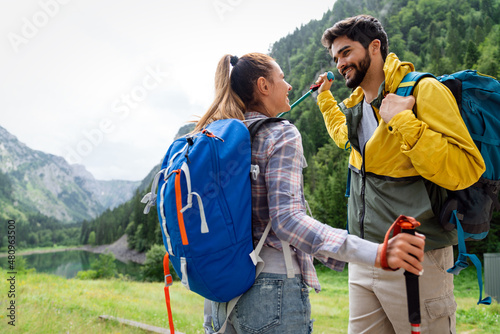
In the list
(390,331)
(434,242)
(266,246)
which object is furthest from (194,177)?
(390,331)

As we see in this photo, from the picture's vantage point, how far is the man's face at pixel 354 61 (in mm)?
2721

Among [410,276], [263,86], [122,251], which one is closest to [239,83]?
[263,86]

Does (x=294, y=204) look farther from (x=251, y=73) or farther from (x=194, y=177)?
(x=251, y=73)

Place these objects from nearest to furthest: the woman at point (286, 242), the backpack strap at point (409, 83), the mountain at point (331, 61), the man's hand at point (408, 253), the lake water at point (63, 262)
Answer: the man's hand at point (408, 253) → the woman at point (286, 242) → the backpack strap at point (409, 83) → the mountain at point (331, 61) → the lake water at point (63, 262)

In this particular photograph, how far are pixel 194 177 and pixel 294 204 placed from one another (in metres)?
0.48

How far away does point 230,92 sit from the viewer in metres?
1.97

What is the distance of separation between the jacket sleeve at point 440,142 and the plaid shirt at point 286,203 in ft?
2.40

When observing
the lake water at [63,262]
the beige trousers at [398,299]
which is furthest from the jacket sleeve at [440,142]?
the lake water at [63,262]

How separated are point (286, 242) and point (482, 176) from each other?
4.52ft

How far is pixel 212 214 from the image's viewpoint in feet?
4.85

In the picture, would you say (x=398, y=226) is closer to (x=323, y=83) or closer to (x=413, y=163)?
(x=413, y=163)

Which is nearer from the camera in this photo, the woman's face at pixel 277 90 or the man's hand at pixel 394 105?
the woman's face at pixel 277 90

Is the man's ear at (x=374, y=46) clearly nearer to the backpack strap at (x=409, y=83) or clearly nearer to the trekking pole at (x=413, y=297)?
the backpack strap at (x=409, y=83)

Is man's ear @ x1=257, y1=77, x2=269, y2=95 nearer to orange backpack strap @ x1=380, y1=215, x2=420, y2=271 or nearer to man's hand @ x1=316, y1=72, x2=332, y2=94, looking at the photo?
orange backpack strap @ x1=380, y1=215, x2=420, y2=271
